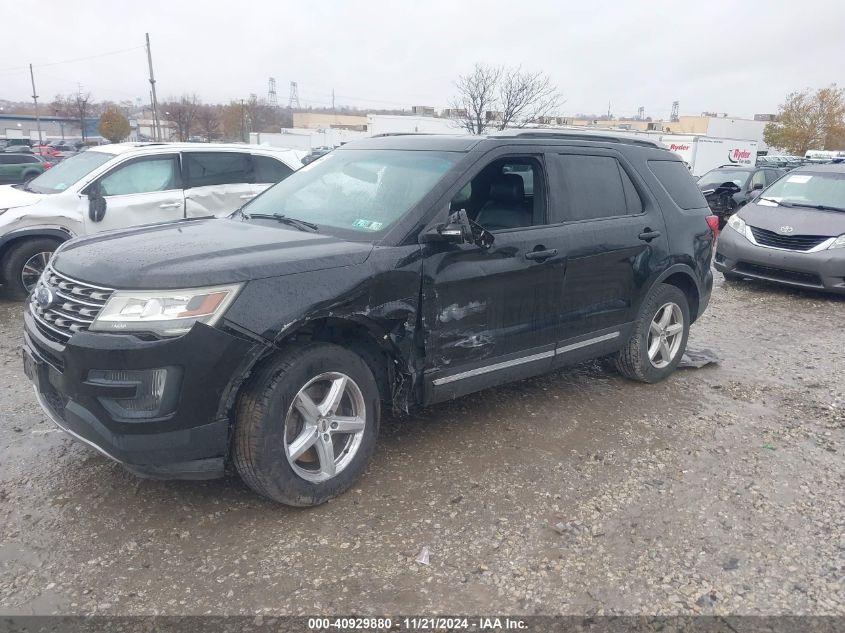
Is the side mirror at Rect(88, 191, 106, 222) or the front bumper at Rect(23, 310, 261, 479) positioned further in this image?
the side mirror at Rect(88, 191, 106, 222)

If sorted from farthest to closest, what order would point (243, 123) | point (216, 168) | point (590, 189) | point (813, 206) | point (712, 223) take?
point (243, 123)
point (813, 206)
point (216, 168)
point (712, 223)
point (590, 189)

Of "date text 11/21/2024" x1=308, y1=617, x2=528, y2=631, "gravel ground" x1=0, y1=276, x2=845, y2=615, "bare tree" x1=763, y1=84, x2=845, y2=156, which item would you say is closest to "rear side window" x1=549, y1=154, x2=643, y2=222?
"gravel ground" x1=0, y1=276, x2=845, y2=615

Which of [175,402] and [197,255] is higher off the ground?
[197,255]

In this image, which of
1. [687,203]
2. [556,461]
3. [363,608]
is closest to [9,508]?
[363,608]

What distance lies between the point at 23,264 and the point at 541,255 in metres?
5.91

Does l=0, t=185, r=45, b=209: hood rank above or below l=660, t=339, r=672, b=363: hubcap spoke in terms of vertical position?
above

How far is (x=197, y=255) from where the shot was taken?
3.08 m

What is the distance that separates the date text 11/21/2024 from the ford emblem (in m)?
1.87

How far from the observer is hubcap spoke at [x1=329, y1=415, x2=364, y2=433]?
3.31 meters

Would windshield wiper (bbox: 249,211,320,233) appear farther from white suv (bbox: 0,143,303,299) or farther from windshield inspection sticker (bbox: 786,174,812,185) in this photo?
windshield inspection sticker (bbox: 786,174,812,185)

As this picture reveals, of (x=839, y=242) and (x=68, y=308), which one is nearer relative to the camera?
(x=68, y=308)

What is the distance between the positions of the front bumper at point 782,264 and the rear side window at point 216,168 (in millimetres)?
6569

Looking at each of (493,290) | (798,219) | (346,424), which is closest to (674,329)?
(493,290)

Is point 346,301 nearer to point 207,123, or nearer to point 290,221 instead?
point 290,221
